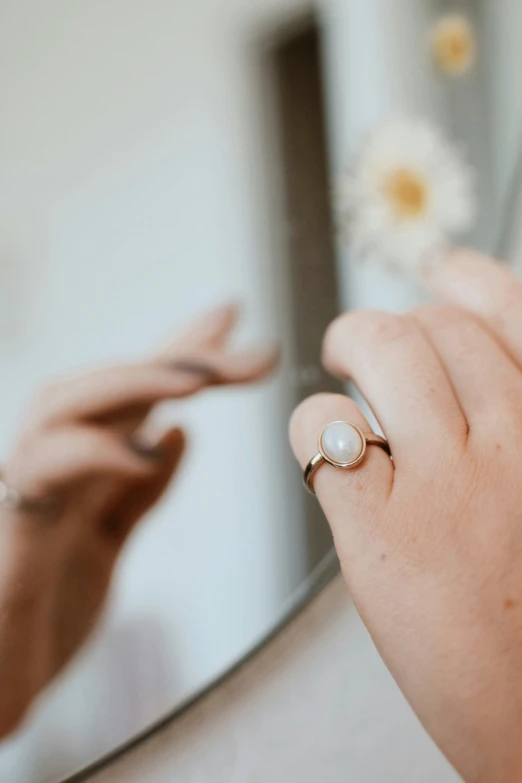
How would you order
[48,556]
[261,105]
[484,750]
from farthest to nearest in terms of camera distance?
[261,105]
[48,556]
[484,750]

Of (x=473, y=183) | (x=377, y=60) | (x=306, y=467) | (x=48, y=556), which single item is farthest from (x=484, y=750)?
(x=377, y=60)

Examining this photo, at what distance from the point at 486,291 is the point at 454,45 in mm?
323

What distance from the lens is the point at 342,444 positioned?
0.34 m

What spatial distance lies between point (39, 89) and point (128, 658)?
1.59ft

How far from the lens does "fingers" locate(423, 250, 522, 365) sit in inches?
16.9

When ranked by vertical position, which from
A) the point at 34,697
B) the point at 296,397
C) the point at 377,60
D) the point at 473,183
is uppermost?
the point at 377,60

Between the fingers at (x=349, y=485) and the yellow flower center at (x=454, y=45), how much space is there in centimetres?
44

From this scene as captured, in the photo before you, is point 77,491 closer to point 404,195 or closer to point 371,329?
point 371,329

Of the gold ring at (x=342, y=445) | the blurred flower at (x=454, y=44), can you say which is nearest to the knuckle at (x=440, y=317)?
the gold ring at (x=342, y=445)

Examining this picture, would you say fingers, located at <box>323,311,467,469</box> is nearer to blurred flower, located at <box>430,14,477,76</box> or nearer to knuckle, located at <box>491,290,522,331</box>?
knuckle, located at <box>491,290,522,331</box>

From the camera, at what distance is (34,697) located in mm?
374

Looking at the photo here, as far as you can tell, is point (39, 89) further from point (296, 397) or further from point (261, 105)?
point (296, 397)

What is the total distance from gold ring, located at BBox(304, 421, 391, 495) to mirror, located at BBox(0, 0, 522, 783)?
112 millimetres

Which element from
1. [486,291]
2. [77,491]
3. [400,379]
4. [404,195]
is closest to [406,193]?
[404,195]
